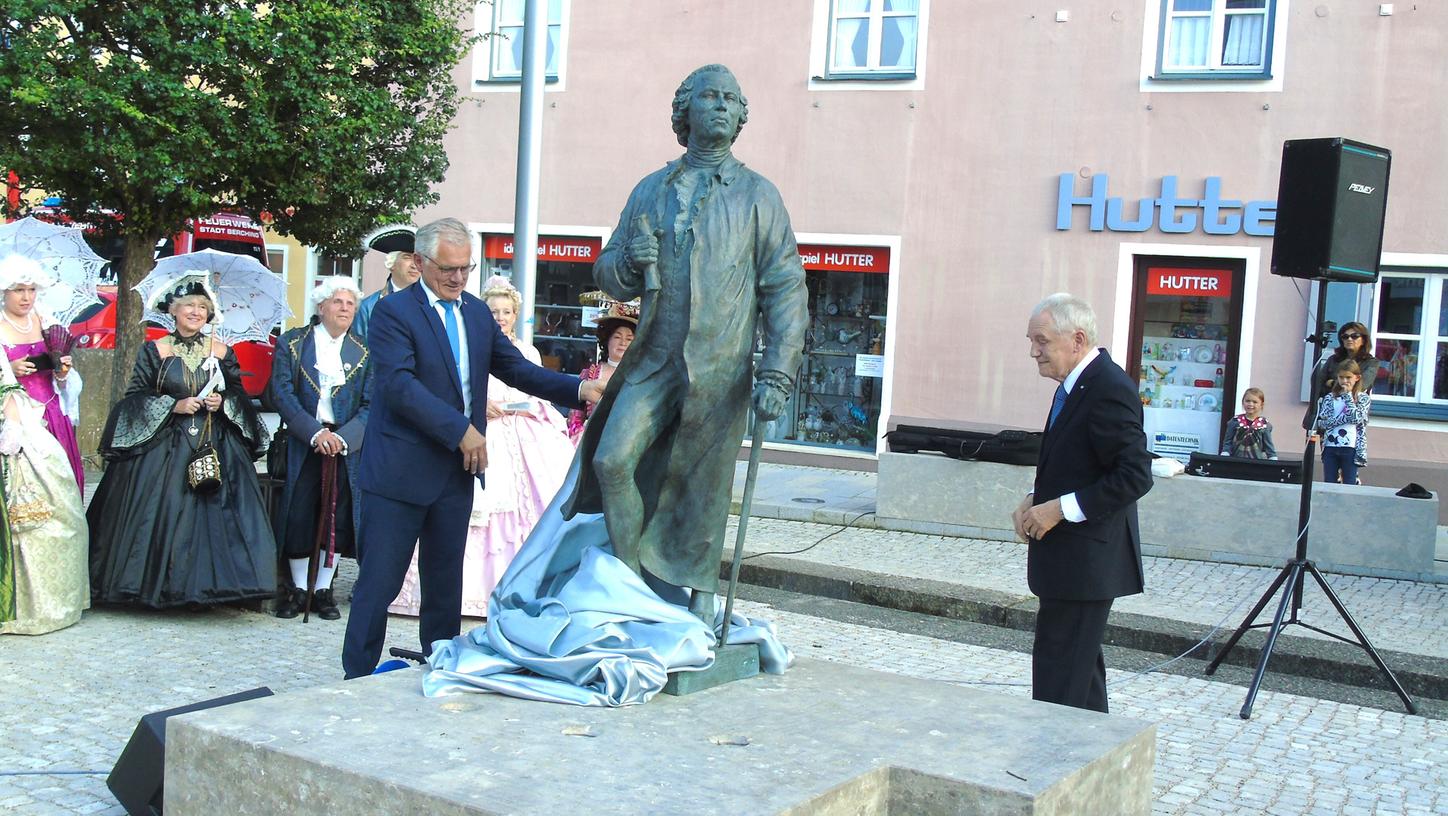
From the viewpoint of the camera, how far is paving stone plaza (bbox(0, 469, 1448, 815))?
526 cm

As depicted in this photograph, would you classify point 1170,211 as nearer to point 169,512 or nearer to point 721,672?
point 169,512

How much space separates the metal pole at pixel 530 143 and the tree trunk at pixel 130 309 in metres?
3.69

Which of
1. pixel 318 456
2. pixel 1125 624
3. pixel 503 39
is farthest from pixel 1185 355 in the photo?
pixel 318 456

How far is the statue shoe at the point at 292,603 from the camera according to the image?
7.86 meters

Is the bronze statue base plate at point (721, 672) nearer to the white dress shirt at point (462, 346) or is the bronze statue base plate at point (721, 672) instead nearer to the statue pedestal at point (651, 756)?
the statue pedestal at point (651, 756)

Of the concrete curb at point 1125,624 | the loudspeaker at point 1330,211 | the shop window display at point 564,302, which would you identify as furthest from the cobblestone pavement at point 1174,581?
the shop window display at point 564,302

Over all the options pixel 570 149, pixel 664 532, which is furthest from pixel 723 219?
pixel 570 149

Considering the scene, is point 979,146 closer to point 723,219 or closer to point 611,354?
point 611,354

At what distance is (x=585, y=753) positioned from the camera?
3.97 metres

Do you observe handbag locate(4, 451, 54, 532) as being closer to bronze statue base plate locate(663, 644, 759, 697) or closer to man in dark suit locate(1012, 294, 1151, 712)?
bronze statue base plate locate(663, 644, 759, 697)

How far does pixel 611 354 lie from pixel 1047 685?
13.3 ft

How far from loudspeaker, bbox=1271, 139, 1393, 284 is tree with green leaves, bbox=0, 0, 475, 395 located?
810cm

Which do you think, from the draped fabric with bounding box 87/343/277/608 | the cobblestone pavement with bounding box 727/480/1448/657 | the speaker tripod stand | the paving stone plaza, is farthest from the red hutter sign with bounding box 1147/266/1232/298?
the draped fabric with bounding box 87/343/277/608

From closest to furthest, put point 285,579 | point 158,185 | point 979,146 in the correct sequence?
1. point 285,579
2. point 158,185
3. point 979,146
